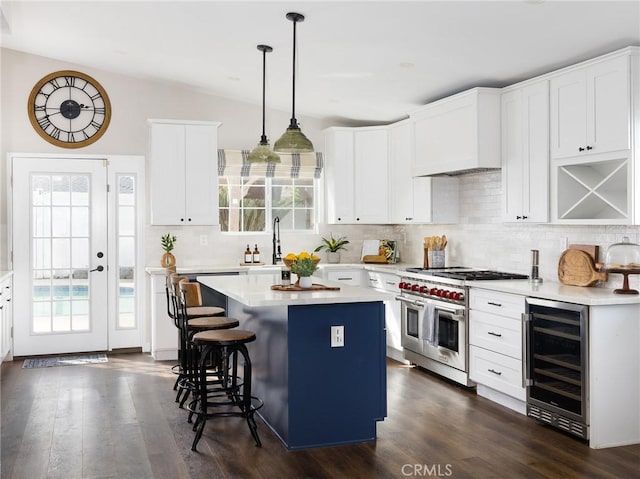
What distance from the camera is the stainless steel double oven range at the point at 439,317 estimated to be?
532 cm

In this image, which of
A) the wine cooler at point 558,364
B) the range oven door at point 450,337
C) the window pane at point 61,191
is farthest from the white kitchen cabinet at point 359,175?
the wine cooler at point 558,364

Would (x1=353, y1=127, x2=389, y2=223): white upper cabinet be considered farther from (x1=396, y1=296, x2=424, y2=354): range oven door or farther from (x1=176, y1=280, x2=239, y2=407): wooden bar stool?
(x1=176, y1=280, x2=239, y2=407): wooden bar stool

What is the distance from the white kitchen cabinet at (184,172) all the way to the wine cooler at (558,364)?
3.85 m

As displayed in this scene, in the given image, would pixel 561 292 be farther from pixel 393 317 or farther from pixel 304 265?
pixel 393 317

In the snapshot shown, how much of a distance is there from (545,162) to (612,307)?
1360mm

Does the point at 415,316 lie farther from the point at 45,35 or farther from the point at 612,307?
the point at 45,35

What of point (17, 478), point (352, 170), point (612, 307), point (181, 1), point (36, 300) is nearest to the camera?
point (17, 478)

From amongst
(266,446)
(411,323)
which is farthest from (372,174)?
(266,446)

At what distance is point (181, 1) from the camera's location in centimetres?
459

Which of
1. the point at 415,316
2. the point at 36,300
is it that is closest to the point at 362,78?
the point at 415,316

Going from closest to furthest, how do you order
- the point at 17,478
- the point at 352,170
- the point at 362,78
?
the point at 17,478, the point at 362,78, the point at 352,170

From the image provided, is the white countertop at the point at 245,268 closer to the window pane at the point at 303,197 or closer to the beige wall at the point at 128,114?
the beige wall at the point at 128,114

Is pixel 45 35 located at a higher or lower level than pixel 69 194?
higher

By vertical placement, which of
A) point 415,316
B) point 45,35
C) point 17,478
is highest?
point 45,35
